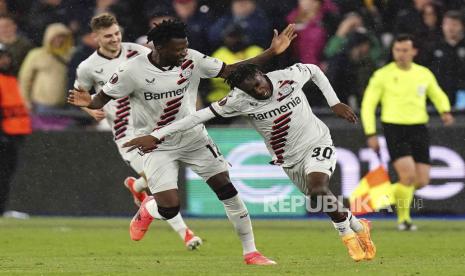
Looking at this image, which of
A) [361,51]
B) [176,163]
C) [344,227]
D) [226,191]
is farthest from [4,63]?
[344,227]

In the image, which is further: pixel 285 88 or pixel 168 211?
pixel 168 211

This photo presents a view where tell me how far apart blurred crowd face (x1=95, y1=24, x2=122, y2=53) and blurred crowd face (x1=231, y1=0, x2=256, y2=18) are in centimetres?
453

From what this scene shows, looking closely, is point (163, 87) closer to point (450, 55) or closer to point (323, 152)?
point (323, 152)

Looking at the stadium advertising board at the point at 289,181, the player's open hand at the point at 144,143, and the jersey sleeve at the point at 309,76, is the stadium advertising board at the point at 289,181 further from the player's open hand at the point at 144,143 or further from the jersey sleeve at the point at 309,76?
the player's open hand at the point at 144,143

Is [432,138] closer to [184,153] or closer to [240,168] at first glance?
[240,168]

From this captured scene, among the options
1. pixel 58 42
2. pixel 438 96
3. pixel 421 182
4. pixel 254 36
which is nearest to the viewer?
pixel 438 96

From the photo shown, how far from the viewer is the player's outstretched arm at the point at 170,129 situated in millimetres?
11242

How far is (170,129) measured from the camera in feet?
37.2

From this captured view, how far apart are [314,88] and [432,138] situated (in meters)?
1.93

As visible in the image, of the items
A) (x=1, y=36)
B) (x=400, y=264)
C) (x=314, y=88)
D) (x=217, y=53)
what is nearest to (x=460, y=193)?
(x=314, y=88)

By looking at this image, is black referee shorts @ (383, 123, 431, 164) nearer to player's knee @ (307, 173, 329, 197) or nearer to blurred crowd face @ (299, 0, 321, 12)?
blurred crowd face @ (299, 0, 321, 12)

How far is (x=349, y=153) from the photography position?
17594mm

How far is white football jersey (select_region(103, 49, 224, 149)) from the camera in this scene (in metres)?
11.9

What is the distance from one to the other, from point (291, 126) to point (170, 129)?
3.61 feet
